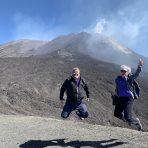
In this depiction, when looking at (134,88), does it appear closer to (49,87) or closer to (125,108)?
(125,108)

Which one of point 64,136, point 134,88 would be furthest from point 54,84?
point 134,88

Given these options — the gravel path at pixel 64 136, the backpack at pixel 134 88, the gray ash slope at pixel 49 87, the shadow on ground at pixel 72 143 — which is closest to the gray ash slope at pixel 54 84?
the gray ash slope at pixel 49 87

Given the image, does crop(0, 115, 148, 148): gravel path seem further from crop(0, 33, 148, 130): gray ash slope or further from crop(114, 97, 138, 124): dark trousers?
crop(0, 33, 148, 130): gray ash slope

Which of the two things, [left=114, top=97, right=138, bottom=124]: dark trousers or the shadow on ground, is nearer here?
the shadow on ground

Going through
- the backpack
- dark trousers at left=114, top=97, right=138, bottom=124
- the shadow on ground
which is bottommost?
the shadow on ground

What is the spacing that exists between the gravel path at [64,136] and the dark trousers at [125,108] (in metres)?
0.48

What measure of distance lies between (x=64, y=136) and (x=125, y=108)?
1.64 m

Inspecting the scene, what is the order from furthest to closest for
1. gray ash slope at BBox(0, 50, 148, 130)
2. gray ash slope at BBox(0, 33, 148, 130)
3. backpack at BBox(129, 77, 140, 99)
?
gray ash slope at BBox(0, 33, 148, 130)
gray ash slope at BBox(0, 50, 148, 130)
backpack at BBox(129, 77, 140, 99)

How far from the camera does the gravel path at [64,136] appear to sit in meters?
9.39

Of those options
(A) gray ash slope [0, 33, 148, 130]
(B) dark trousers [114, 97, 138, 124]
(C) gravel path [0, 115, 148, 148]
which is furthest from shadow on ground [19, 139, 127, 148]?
(A) gray ash slope [0, 33, 148, 130]

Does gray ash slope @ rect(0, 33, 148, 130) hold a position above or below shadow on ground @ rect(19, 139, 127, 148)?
above

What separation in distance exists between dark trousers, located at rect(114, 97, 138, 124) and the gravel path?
0.48 meters

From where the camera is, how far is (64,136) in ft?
33.4

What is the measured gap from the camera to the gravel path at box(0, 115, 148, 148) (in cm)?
939
